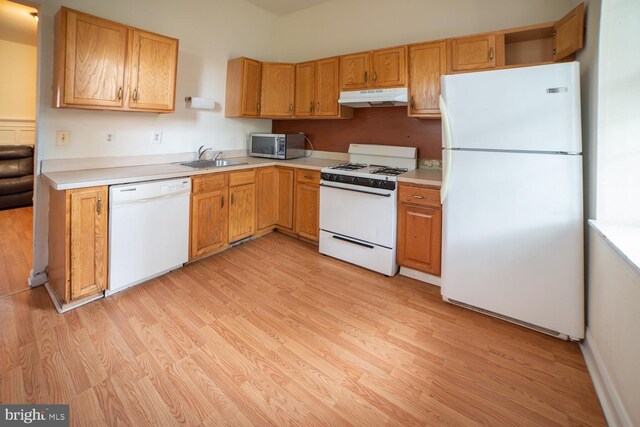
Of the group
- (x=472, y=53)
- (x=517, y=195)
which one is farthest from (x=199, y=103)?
(x=517, y=195)

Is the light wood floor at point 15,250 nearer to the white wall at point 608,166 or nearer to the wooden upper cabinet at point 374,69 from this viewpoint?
the wooden upper cabinet at point 374,69

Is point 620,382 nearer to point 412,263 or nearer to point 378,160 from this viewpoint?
point 412,263

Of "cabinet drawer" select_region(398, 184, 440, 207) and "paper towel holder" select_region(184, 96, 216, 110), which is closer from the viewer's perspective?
"cabinet drawer" select_region(398, 184, 440, 207)

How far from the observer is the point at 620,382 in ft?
4.47

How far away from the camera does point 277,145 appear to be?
3.82 m

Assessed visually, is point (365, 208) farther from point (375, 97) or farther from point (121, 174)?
point (121, 174)

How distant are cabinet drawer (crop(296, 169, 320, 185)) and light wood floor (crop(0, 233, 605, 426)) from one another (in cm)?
133

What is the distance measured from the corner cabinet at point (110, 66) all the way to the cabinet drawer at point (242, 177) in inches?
33.4

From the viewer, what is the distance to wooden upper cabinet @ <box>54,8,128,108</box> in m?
2.18

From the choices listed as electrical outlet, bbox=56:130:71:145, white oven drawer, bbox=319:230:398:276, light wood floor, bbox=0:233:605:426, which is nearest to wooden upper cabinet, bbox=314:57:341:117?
white oven drawer, bbox=319:230:398:276

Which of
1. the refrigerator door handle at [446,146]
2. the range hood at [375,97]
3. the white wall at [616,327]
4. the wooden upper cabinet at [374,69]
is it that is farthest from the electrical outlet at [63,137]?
the white wall at [616,327]

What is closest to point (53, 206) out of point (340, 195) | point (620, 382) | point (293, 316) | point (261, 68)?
point (293, 316)

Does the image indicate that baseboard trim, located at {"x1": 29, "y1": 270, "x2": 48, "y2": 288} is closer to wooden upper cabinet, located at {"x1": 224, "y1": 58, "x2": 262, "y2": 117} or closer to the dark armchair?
wooden upper cabinet, located at {"x1": 224, "y1": 58, "x2": 262, "y2": 117}

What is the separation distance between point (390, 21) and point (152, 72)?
98.5 inches
